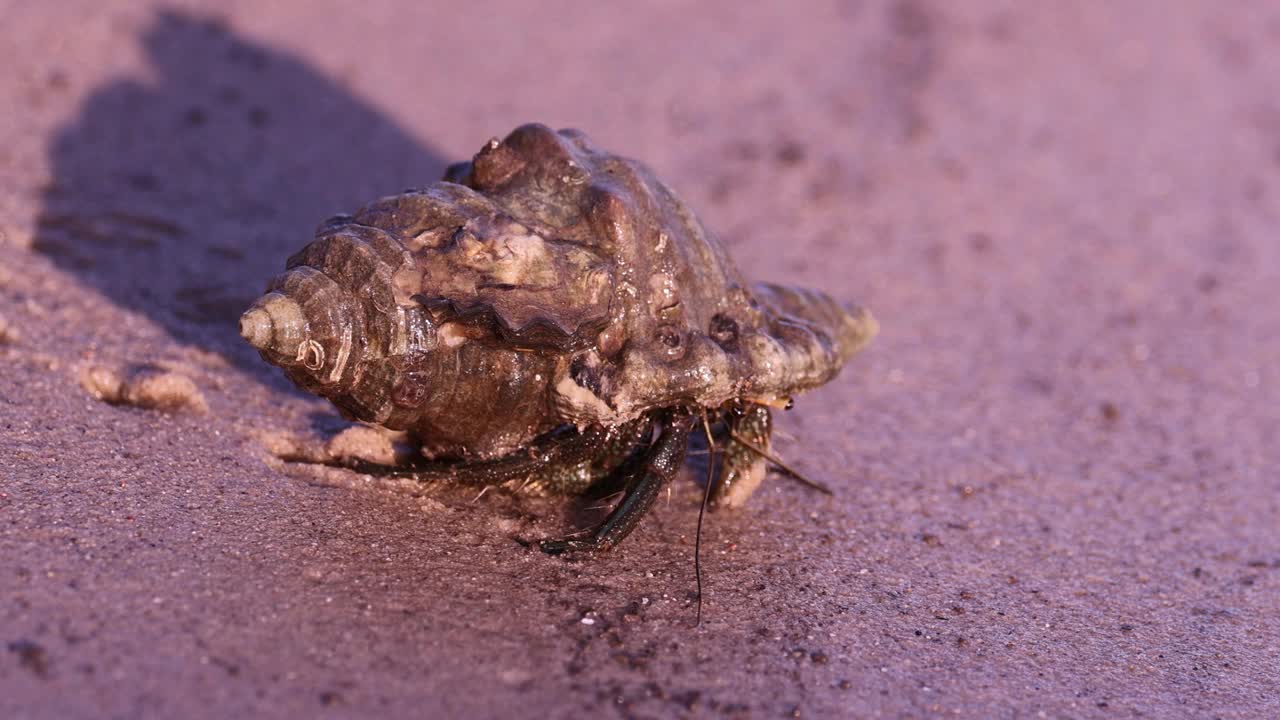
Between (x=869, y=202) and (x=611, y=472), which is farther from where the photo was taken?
(x=869, y=202)

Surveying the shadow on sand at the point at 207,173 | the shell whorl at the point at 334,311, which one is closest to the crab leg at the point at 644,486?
the shell whorl at the point at 334,311

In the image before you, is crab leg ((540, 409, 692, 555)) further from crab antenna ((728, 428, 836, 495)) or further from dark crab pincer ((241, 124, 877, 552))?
crab antenna ((728, 428, 836, 495))

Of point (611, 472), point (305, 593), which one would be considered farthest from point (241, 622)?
point (611, 472)

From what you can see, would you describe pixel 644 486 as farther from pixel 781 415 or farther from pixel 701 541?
pixel 781 415

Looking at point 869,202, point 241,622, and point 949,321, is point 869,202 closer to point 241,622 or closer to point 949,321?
point 949,321

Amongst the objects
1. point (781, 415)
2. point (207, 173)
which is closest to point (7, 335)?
point (207, 173)

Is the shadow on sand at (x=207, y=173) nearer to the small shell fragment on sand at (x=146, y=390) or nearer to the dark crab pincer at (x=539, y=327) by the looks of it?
the small shell fragment on sand at (x=146, y=390)

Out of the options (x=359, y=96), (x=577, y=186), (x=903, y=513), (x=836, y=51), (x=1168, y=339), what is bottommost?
(x=903, y=513)
